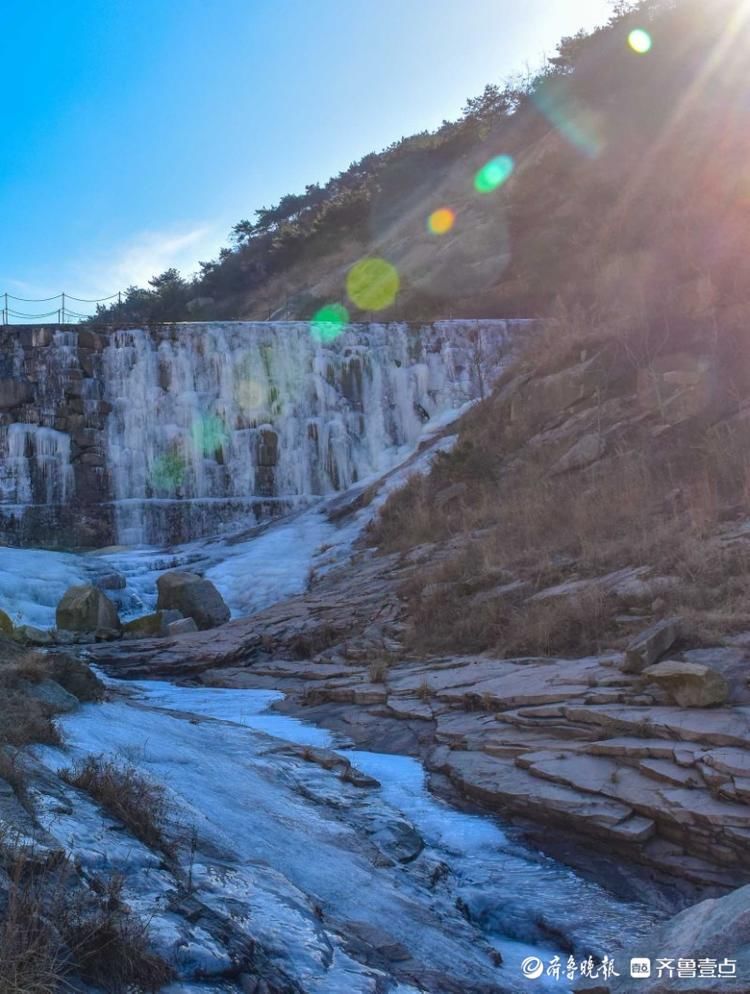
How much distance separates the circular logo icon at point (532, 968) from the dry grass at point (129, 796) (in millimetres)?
1542

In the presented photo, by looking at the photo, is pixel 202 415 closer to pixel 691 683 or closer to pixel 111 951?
pixel 691 683

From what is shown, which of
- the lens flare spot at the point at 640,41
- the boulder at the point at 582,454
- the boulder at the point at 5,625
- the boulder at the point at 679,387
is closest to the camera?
the boulder at the point at 5,625

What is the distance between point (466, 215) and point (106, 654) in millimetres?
25576

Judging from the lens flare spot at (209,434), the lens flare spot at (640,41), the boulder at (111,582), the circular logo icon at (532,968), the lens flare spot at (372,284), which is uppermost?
the lens flare spot at (640,41)

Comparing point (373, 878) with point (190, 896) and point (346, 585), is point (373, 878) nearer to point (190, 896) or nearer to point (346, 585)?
point (190, 896)

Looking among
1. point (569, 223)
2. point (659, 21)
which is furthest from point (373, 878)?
point (659, 21)

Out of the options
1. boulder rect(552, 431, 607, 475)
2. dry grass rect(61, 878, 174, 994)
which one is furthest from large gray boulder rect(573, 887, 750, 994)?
boulder rect(552, 431, 607, 475)

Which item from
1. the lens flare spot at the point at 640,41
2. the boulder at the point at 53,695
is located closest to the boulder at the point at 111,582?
the boulder at the point at 53,695

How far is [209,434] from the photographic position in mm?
22281

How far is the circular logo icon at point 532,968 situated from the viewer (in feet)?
11.5

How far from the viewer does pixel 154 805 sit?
3896 millimetres

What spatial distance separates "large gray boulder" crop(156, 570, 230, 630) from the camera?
44.9 ft

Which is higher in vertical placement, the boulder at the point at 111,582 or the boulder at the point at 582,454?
the boulder at the point at 582,454

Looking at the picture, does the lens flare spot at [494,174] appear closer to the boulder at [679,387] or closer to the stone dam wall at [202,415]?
the stone dam wall at [202,415]
